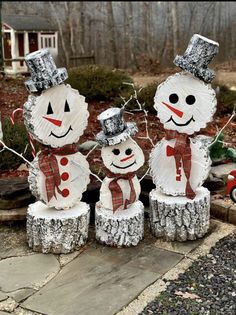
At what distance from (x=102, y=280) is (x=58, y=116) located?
119cm

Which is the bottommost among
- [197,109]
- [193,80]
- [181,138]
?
[181,138]

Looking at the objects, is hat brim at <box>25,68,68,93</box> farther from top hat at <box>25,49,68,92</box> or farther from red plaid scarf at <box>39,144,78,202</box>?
red plaid scarf at <box>39,144,78,202</box>

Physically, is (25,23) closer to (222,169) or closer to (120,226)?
(222,169)

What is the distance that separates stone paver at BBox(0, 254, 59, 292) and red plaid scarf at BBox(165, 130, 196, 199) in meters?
1.16

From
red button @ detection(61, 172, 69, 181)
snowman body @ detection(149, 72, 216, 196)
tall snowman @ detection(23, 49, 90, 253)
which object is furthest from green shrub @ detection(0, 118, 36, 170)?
snowman body @ detection(149, 72, 216, 196)

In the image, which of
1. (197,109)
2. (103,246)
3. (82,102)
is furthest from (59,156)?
(197,109)

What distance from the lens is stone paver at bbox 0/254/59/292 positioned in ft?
10.4

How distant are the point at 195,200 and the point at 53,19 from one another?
15524 mm

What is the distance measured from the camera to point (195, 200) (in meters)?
3.63

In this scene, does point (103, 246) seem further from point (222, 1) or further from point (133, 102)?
point (222, 1)

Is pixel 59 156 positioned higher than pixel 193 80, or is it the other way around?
pixel 193 80

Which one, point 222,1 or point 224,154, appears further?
point 222,1

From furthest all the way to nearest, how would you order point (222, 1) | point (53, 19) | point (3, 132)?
1. point (53, 19)
2. point (222, 1)
3. point (3, 132)

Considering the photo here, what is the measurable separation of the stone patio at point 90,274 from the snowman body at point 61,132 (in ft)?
1.46
